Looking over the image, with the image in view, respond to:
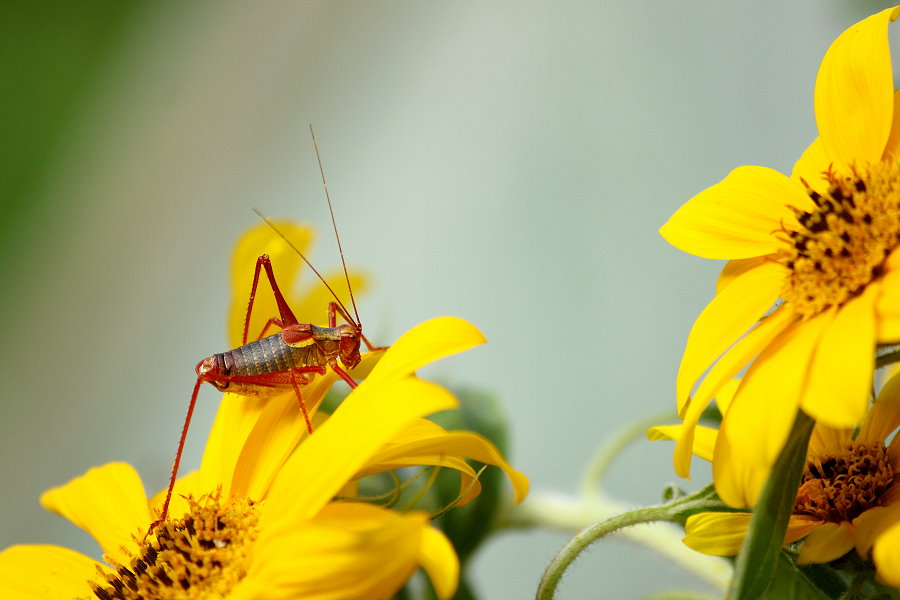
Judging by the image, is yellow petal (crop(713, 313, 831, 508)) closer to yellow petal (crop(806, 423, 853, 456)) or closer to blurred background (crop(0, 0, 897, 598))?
yellow petal (crop(806, 423, 853, 456))

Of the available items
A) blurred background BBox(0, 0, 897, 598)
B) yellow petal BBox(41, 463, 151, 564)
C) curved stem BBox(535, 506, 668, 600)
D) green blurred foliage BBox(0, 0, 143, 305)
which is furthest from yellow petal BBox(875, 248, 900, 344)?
green blurred foliage BBox(0, 0, 143, 305)

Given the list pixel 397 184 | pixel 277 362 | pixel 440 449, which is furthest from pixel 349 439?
pixel 397 184

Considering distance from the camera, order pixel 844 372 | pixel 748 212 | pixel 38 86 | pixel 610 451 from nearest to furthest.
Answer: pixel 844 372 → pixel 748 212 → pixel 610 451 → pixel 38 86

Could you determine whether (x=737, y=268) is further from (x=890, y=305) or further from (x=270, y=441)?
(x=270, y=441)

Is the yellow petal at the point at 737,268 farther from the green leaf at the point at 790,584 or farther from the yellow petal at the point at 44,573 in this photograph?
the yellow petal at the point at 44,573

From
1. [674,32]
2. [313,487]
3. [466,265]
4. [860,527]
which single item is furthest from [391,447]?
[674,32]

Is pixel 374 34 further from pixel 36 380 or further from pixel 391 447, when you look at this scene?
pixel 391 447
